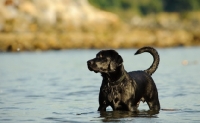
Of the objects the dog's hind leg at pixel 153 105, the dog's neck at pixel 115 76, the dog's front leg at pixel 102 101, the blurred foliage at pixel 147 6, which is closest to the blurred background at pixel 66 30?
the dog's hind leg at pixel 153 105

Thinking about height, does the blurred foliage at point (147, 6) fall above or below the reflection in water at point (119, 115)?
above

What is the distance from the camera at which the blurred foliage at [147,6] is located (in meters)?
128

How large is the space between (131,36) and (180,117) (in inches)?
2246

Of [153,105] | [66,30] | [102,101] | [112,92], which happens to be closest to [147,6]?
[66,30]

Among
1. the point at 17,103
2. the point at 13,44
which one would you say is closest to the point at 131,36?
the point at 13,44

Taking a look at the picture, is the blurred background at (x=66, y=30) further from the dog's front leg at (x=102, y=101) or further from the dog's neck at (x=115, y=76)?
the dog's neck at (x=115, y=76)

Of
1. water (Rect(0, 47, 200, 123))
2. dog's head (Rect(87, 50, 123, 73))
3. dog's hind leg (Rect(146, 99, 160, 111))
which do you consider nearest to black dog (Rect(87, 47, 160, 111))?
dog's head (Rect(87, 50, 123, 73))

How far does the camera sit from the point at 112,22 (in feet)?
242

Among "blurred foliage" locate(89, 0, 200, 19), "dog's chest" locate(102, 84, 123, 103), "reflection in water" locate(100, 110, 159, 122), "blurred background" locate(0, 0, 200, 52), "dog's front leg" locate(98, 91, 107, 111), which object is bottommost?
"reflection in water" locate(100, 110, 159, 122)

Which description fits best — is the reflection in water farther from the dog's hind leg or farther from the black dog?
the dog's hind leg

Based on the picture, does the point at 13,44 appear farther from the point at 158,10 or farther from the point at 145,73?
the point at 158,10

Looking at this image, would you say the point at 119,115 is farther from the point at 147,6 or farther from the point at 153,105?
the point at 147,6

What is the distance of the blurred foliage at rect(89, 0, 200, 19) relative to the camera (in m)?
128

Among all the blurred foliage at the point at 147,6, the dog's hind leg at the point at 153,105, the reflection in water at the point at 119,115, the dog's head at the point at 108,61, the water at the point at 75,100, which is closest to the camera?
the dog's head at the point at 108,61
